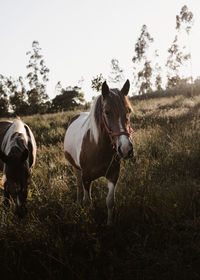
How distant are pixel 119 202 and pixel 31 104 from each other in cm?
3957

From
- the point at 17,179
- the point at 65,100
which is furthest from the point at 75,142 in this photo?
the point at 65,100

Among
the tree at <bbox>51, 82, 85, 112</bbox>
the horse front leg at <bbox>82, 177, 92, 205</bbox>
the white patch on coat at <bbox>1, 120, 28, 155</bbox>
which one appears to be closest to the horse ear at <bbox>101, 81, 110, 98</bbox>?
the horse front leg at <bbox>82, 177, 92, 205</bbox>

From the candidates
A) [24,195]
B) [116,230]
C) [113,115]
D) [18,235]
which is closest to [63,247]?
[18,235]

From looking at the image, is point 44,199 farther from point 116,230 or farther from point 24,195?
point 116,230

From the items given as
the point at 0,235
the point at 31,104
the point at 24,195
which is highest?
the point at 31,104

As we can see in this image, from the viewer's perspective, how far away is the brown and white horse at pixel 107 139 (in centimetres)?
245

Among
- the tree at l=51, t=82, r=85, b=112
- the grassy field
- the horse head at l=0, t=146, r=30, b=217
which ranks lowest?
the grassy field

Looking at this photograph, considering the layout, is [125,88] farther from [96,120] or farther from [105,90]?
[96,120]

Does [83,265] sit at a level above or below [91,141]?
below

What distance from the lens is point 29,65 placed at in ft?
133

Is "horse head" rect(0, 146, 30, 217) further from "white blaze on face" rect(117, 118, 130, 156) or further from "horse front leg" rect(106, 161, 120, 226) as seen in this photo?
"white blaze on face" rect(117, 118, 130, 156)

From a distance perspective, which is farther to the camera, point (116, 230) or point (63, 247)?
point (116, 230)

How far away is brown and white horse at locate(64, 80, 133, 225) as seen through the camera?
2.45 metres

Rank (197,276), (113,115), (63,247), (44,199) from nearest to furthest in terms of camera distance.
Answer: (197,276) < (63,247) < (113,115) < (44,199)
